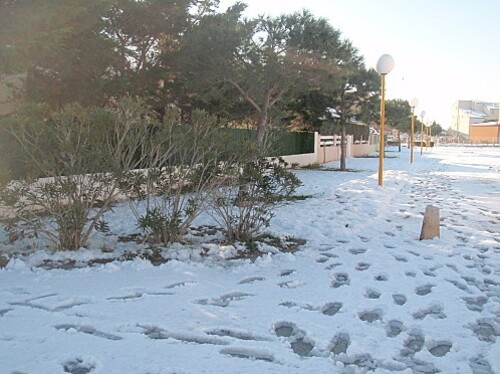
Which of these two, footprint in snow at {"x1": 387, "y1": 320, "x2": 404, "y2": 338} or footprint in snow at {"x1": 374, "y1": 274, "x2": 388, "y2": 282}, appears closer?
footprint in snow at {"x1": 387, "y1": 320, "x2": 404, "y2": 338}

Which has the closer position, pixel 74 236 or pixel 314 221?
pixel 74 236

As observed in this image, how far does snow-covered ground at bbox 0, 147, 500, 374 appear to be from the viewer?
9.64 feet

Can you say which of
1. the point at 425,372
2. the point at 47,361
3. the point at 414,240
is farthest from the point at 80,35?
the point at 425,372

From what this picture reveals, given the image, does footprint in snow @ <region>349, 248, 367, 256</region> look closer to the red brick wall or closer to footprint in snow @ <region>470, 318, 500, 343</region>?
footprint in snow @ <region>470, 318, 500, 343</region>

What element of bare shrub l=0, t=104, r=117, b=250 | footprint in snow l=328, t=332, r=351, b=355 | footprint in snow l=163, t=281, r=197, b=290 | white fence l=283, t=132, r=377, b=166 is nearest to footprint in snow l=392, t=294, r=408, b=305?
footprint in snow l=328, t=332, r=351, b=355

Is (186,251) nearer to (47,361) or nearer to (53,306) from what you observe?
(53,306)

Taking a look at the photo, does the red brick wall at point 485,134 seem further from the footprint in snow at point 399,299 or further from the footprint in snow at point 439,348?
the footprint in snow at point 439,348

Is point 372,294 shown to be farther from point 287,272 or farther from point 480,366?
point 480,366

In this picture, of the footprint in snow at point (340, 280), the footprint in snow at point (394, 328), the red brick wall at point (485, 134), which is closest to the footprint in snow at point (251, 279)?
the footprint in snow at point (340, 280)

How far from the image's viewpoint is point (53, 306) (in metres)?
3.71

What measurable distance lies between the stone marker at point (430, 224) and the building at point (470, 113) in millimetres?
109623

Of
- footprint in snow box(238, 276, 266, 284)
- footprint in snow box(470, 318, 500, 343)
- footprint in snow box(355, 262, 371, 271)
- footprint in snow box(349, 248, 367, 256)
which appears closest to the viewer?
footprint in snow box(470, 318, 500, 343)

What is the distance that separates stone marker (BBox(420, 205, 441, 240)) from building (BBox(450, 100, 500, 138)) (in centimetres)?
10962

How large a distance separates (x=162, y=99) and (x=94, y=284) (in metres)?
10.1
